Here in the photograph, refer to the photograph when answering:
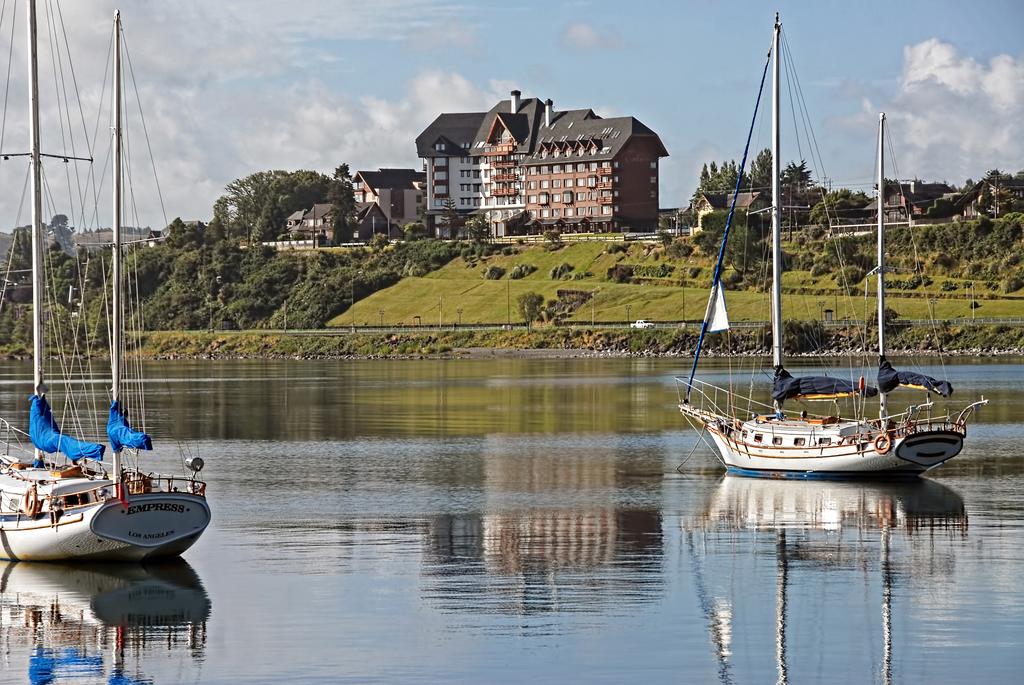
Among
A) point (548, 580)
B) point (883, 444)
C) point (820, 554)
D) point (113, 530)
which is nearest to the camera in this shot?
point (548, 580)

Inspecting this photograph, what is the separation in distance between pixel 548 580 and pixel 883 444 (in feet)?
71.4

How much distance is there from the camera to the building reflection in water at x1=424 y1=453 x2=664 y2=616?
36.9 meters

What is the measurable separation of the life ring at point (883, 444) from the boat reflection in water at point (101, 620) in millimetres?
26660

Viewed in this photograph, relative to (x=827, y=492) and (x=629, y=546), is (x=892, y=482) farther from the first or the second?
(x=629, y=546)

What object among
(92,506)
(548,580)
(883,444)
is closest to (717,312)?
(883,444)

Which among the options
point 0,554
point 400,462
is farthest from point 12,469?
point 400,462

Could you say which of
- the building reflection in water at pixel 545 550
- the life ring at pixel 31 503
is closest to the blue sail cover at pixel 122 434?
the life ring at pixel 31 503

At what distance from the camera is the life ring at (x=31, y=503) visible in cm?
4122

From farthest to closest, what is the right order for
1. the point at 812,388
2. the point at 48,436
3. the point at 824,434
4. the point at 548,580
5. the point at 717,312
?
1. the point at 717,312
2. the point at 812,388
3. the point at 824,434
4. the point at 48,436
5. the point at 548,580

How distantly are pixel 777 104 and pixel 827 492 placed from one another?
A: 54.8ft

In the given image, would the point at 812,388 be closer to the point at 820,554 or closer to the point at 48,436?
the point at 820,554

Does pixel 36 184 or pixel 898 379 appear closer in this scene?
pixel 36 184

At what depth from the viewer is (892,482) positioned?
2288 inches

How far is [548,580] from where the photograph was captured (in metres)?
39.1
